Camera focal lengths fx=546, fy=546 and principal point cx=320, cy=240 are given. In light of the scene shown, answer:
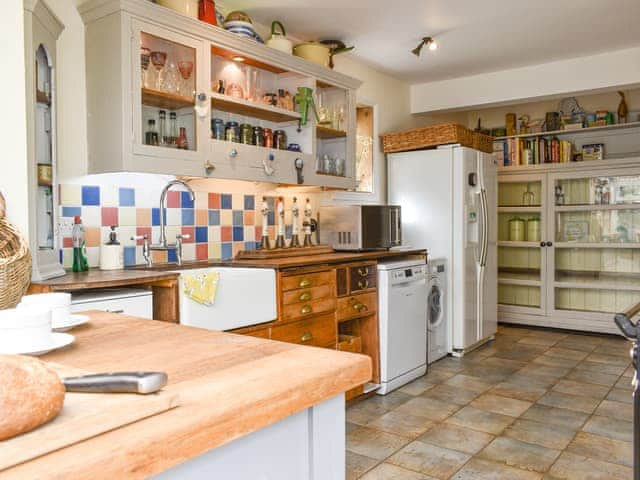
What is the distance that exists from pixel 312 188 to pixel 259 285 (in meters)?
1.43

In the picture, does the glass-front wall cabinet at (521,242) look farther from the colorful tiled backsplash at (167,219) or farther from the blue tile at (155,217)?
the blue tile at (155,217)

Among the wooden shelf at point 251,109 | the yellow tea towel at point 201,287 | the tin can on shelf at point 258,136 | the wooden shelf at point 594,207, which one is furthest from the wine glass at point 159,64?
the wooden shelf at point 594,207

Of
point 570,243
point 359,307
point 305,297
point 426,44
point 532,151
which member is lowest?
point 359,307

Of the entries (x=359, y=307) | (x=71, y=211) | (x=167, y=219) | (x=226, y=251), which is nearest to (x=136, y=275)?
(x=71, y=211)

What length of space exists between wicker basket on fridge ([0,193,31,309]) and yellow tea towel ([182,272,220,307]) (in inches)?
35.0

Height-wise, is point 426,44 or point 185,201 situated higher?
point 426,44

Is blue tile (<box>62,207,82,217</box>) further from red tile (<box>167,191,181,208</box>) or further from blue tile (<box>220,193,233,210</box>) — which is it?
blue tile (<box>220,193,233,210</box>)

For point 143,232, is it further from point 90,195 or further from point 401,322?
point 401,322

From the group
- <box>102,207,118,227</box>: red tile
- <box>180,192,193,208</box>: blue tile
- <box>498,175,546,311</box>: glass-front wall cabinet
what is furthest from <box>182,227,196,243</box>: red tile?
<box>498,175,546,311</box>: glass-front wall cabinet

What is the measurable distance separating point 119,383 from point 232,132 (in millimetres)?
2633

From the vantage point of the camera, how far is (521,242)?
224 inches

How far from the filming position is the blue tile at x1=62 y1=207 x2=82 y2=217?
264 cm

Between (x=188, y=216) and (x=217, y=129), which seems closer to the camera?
(x=217, y=129)

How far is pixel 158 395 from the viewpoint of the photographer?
0.68 m
